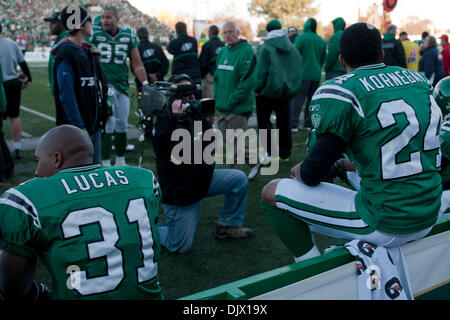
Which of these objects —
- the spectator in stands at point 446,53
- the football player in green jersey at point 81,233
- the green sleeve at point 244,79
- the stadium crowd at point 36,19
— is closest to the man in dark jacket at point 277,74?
the green sleeve at point 244,79

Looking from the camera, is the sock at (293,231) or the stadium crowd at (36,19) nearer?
the sock at (293,231)

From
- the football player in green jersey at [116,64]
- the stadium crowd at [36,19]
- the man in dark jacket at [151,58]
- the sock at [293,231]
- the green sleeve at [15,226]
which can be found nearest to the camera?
the green sleeve at [15,226]

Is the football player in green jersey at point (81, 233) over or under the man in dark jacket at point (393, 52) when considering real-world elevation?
under

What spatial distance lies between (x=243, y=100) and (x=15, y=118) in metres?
3.19

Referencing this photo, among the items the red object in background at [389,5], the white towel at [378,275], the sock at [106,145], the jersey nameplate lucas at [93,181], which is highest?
the red object in background at [389,5]

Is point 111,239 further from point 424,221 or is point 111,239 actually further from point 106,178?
point 424,221

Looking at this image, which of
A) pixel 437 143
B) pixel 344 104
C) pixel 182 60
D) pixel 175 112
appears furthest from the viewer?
pixel 182 60

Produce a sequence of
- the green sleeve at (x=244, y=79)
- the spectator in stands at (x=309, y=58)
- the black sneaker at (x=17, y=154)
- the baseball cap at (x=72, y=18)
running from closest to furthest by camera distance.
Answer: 1. the baseball cap at (x=72, y=18)
2. the green sleeve at (x=244, y=79)
3. the black sneaker at (x=17, y=154)
4. the spectator in stands at (x=309, y=58)

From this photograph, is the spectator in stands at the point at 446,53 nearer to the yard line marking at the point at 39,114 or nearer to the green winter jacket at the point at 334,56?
the green winter jacket at the point at 334,56

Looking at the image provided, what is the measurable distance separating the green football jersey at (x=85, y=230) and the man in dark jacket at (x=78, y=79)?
2.24m

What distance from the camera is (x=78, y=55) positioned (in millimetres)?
3830

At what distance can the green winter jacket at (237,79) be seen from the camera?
509 cm

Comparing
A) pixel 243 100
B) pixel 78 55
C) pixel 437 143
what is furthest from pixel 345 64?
pixel 243 100

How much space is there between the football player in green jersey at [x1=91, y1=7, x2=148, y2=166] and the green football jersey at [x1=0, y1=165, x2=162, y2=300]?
3.51 m
